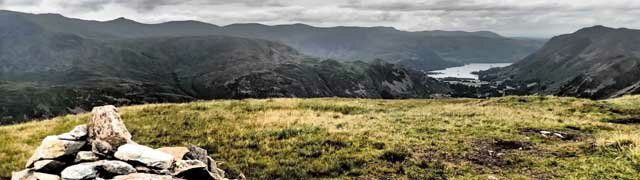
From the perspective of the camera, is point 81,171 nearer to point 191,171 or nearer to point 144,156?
point 144,156

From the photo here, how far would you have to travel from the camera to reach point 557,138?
27.2 meters

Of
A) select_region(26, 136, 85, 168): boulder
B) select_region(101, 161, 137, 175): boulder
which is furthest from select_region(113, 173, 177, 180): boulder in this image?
select_region(26, 136, 85, 168): boulder

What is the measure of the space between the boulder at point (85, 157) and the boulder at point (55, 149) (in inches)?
32.3

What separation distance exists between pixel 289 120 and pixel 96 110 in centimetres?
1441

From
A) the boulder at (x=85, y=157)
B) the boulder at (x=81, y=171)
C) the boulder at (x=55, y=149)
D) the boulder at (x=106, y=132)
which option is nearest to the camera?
the boulder at (x=81, y=171)

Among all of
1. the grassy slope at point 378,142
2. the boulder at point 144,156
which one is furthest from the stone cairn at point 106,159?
the grassy slope at point 378,142

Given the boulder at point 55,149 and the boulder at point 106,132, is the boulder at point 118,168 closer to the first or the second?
the boulder at point 106,132

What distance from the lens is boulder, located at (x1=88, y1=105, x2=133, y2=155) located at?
1656cm

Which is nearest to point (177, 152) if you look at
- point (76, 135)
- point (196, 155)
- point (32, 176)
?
point (196, 155)

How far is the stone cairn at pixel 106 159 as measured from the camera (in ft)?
47.9

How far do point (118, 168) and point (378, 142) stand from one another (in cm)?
1375

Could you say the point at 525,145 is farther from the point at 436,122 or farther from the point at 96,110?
the point at 96,110

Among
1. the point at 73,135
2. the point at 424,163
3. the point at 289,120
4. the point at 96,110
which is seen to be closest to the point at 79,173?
the point at 73,135

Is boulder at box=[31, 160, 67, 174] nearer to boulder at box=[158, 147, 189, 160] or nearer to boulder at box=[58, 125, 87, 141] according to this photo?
boulder at box=[58, 125, 87, 141]
